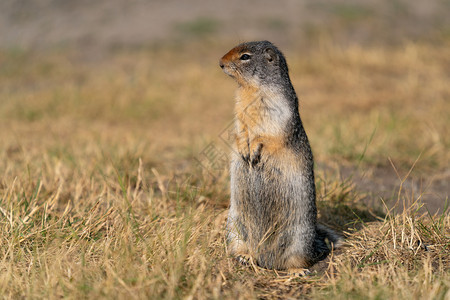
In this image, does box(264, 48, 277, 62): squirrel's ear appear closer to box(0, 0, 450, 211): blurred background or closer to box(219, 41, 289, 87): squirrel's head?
box(219, 41, 289, 87): squirrel's head

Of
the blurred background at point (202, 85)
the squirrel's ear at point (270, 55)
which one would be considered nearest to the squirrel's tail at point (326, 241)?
the blurred background at point (202, 85)

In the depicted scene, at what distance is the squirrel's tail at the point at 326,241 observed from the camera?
3.16 m

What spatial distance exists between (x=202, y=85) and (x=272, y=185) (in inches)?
242

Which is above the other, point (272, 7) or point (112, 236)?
point (272, 7)

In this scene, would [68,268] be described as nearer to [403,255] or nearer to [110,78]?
[403,255]

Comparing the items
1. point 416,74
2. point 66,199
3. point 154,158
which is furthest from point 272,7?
point 66,199

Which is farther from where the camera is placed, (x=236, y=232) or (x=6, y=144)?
(x=6, y=144)

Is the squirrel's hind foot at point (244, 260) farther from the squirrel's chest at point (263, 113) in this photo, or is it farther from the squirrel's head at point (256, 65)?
the squirrel's head at point (256, 65)

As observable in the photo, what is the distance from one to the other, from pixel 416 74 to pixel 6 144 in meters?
6.95

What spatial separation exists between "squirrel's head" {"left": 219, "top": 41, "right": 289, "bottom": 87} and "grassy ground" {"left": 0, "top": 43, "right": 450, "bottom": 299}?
91 cm

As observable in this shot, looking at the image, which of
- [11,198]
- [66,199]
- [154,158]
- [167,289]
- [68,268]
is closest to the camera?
[167,289]

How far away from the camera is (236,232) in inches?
123

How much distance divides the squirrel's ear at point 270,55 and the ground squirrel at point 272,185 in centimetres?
17

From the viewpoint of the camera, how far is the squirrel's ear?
10.8 ft
